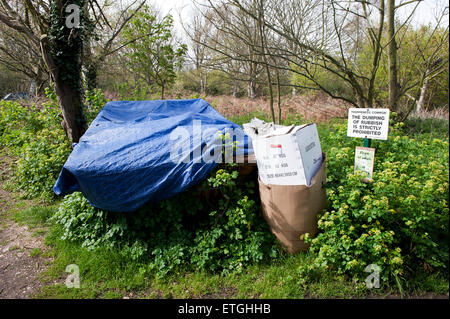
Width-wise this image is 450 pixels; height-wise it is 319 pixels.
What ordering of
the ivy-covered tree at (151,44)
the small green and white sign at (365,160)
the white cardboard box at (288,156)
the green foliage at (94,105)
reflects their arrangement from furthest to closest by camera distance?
1. the ivy-covered tree at (151,44)
2. the green foliage at (94,105)
3. the small green and white sign at (365,160)
4. the white cardboard box at (288,156)

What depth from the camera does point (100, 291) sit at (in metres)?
2.59

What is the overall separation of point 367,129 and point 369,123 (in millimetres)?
62

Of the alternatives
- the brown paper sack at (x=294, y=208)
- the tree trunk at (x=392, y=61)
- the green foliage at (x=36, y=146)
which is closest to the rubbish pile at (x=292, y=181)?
the brown paper sack at (x=294, y=208)

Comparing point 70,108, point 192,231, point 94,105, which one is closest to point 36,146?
point 70,108

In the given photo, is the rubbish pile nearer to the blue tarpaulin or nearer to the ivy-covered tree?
the blue tarpaulin

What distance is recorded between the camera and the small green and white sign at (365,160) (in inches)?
103

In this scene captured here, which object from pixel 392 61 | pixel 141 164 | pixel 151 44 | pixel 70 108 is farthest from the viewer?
pixel 151 44

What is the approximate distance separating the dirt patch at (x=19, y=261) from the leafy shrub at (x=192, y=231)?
0.38 m

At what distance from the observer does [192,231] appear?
300 cm

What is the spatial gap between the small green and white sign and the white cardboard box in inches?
16.8

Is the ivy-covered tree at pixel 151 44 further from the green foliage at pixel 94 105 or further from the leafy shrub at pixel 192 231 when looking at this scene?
the leafy shrub at pixel 192 231

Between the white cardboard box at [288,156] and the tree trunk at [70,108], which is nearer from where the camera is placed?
the white cardboard box at [288,156]

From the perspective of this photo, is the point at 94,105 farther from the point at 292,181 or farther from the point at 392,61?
the point at 392,61
